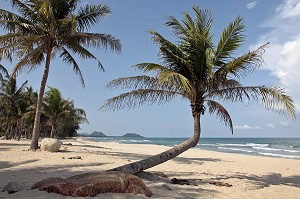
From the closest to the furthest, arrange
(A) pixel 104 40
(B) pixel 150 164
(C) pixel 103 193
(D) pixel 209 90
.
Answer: (C) pixel 103 193, (B) pixel 150 164, (D) pixel 209 90, (A) pixel 104 40

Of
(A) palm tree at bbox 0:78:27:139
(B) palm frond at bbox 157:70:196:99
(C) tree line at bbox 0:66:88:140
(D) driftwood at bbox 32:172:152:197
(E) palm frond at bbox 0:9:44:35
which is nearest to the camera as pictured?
(D) driftwood at bbox 32:172:152:197

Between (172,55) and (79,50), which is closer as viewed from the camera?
(172,55)

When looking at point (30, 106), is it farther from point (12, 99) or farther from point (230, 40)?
point (230, 40)

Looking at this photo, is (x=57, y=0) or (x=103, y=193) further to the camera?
(x=57, y=0)

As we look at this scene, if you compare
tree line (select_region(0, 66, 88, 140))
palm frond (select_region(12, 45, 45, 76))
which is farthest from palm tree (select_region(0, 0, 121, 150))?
tree line (select_region(0, 66, 88, 140))

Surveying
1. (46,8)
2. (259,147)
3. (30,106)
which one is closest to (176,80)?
(46,8)

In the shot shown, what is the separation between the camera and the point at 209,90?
914 centimetres

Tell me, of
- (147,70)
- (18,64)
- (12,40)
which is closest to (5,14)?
(12,40)

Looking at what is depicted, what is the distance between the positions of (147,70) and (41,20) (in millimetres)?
7590

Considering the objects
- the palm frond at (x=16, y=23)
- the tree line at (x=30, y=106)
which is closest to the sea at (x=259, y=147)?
the tree line at (x=30, y=106)

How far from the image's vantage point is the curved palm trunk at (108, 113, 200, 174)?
7.20 meters

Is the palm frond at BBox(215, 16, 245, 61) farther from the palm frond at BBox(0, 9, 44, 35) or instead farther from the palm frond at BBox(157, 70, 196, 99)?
the palm frond at BBox(0, 9, 44, 35)

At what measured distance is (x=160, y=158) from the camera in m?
8.05

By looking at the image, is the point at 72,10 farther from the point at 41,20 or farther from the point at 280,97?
the point at 280,97
